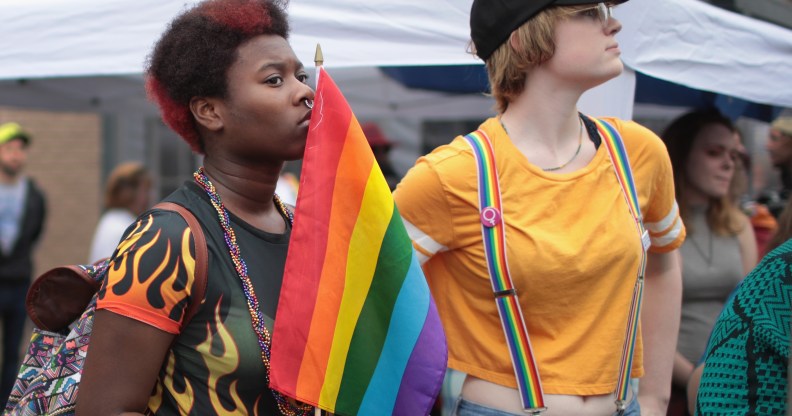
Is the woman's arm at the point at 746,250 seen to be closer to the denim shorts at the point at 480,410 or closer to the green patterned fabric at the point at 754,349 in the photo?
the denim shorts at the point at 480,410

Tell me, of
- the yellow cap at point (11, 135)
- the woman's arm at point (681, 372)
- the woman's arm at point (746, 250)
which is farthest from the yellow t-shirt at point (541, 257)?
the yellow cap at point (11, 135)

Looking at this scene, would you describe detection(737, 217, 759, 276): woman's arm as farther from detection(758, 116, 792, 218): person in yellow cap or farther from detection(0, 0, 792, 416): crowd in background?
detection(758, 116, 792, 218): person in yellow cap

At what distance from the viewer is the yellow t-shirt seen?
7.85 feet

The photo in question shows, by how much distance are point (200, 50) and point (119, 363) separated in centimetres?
68

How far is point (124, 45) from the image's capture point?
3455 mm

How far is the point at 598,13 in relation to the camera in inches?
98.3

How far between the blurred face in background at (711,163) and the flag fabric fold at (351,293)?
2.43 metres

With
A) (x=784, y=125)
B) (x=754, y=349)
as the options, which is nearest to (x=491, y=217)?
(x=754, y=349)

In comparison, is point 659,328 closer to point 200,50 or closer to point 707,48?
point 707,48

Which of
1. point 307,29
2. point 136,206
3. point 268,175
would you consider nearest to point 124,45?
point 307,29

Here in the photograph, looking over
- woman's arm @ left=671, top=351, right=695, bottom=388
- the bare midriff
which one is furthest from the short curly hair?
woman's arm @ left=671, top=351, right=695, bottom=388

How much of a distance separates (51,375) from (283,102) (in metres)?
0.75

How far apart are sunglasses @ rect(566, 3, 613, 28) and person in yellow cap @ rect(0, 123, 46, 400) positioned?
5644 millimetres

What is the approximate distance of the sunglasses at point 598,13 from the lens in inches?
97.6
